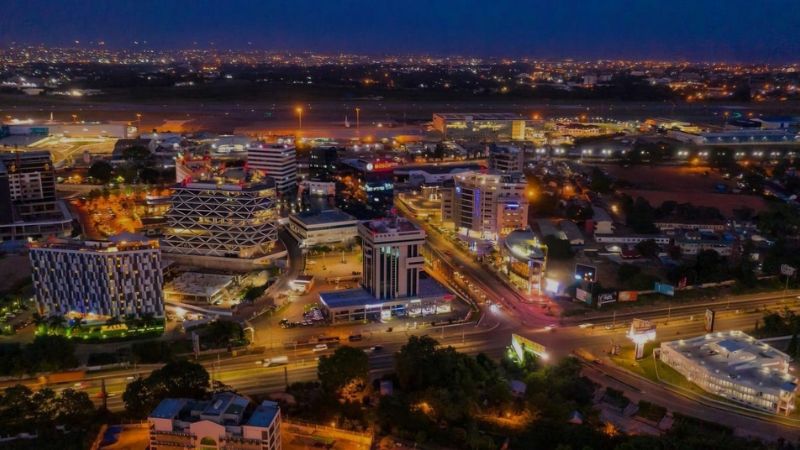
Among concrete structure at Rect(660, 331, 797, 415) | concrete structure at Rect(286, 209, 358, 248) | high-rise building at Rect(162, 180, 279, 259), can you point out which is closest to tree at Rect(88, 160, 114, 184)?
high-rise building at Rect(162, 180, 279, 259)

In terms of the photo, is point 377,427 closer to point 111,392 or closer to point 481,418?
point 481,418

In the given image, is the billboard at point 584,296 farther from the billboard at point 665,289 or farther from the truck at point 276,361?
the truck at point 276,361

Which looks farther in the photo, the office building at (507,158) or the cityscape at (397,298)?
the office building at (507,158)

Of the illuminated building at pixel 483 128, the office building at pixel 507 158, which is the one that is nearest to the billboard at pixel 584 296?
the office building at pixel 507 158

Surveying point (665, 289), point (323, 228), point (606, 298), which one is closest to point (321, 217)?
point (323, 228)

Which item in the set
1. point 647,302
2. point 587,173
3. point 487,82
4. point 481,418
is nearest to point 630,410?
point 481,418

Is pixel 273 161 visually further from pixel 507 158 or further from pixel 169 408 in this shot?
pixel 169 408
